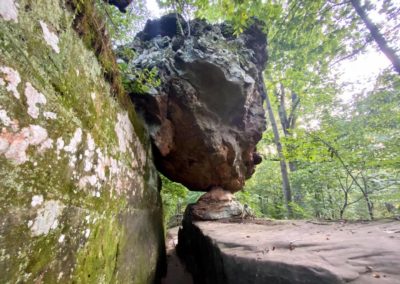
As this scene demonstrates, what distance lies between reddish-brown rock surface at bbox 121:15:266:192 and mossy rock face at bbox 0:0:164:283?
6.76 ft

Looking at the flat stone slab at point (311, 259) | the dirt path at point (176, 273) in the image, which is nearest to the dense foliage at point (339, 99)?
the dirt path at point (176, 273)

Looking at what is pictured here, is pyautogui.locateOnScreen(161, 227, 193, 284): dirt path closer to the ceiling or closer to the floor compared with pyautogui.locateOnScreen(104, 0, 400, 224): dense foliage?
closer to the floor

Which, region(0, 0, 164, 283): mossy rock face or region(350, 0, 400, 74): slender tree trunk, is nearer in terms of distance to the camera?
region(0, 0, 164, 283): mossy rock face

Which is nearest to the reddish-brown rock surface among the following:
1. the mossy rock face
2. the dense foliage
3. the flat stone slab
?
the dense foliage

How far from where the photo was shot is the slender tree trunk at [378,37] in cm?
526

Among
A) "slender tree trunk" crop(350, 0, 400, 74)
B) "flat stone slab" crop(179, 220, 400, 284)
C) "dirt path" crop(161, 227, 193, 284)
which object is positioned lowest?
"dirt path" crop(161, 227, 193, 284)

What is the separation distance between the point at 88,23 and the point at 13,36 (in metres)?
1.33

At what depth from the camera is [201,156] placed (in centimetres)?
552

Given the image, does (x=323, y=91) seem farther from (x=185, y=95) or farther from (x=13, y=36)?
(x=13, y=36)

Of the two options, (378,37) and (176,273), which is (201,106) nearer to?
(176,273)

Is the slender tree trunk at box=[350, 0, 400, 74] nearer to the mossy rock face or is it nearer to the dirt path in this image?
the mossy rock face

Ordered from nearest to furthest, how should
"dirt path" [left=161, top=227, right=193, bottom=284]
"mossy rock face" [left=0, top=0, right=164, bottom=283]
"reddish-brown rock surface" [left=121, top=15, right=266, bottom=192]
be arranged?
1. "mossy rock face" [left=0, top=0, right=164, bottom=283]
2. "dirt path" [left=161, top=227, right=193, bottom=284]
3. "reddish-brown rock surface" [left=121, top=15, right=266, bottom=192]

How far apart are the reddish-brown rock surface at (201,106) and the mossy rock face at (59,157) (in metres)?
2.06

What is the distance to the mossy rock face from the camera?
1.19 metres
